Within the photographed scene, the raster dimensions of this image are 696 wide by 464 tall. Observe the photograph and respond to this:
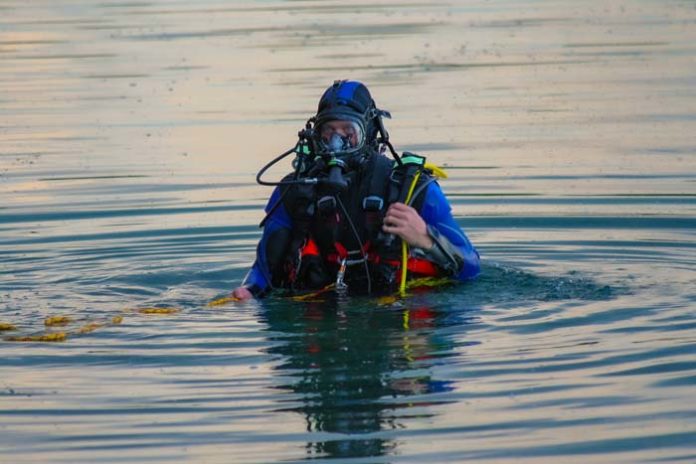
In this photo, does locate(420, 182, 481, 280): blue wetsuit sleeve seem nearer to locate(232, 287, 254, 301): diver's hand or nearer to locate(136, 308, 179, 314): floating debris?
locate(232, 287, 254, 301): diver's hand

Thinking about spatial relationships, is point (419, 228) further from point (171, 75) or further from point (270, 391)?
point (171, 75)

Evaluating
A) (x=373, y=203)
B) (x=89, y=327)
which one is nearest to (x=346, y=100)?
(x=373, y=203)

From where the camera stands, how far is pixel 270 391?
21.7 feet

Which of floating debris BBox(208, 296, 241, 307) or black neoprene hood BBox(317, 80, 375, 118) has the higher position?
black neoprene hood BBox(317, 80, 375, 118)

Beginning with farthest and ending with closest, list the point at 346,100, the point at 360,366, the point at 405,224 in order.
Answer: the point at 346,100 → the point at 405,224 → the point at 360,366

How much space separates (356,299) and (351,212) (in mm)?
442

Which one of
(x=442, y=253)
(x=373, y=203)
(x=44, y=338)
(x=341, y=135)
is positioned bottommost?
(x=44, y=338)

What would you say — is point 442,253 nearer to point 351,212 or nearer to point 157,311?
point 351,212

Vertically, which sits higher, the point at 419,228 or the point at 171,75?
the point at 171,75

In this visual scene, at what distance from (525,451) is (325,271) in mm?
2586

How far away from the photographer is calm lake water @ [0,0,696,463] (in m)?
6.11

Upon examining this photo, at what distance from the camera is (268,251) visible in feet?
26.8

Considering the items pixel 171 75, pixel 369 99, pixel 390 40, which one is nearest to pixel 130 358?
pixel 369 99

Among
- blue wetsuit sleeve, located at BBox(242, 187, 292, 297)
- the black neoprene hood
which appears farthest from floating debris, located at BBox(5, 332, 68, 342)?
the black neoprene hood
